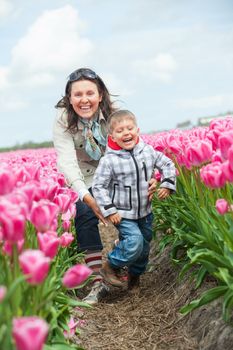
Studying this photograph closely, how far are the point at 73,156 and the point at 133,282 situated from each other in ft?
3.75

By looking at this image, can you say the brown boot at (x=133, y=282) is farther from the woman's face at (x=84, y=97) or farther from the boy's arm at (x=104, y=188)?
the woman's face at (x=84, y=97)

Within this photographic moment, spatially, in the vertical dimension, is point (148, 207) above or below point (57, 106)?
below

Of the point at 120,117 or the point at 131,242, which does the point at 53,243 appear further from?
the point at 131,242

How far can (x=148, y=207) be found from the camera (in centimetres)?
466

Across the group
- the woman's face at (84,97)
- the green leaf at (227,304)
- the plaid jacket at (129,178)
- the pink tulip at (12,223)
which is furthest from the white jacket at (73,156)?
the pink tulip at (12,223)

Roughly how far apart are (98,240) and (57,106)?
118cm

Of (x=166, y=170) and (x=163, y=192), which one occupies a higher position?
(x=166, y=170)

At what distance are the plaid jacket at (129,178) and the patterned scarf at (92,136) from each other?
46cm

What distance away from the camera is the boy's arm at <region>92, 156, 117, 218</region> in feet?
14.4

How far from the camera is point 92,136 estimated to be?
5.01 meters

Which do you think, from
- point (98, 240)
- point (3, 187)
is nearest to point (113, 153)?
point (98, 240)

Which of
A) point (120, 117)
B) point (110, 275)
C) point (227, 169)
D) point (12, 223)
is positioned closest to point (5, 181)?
point (12, 223)

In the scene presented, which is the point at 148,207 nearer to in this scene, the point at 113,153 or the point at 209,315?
the point at 113,153

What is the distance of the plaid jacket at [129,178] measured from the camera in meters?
4.48
